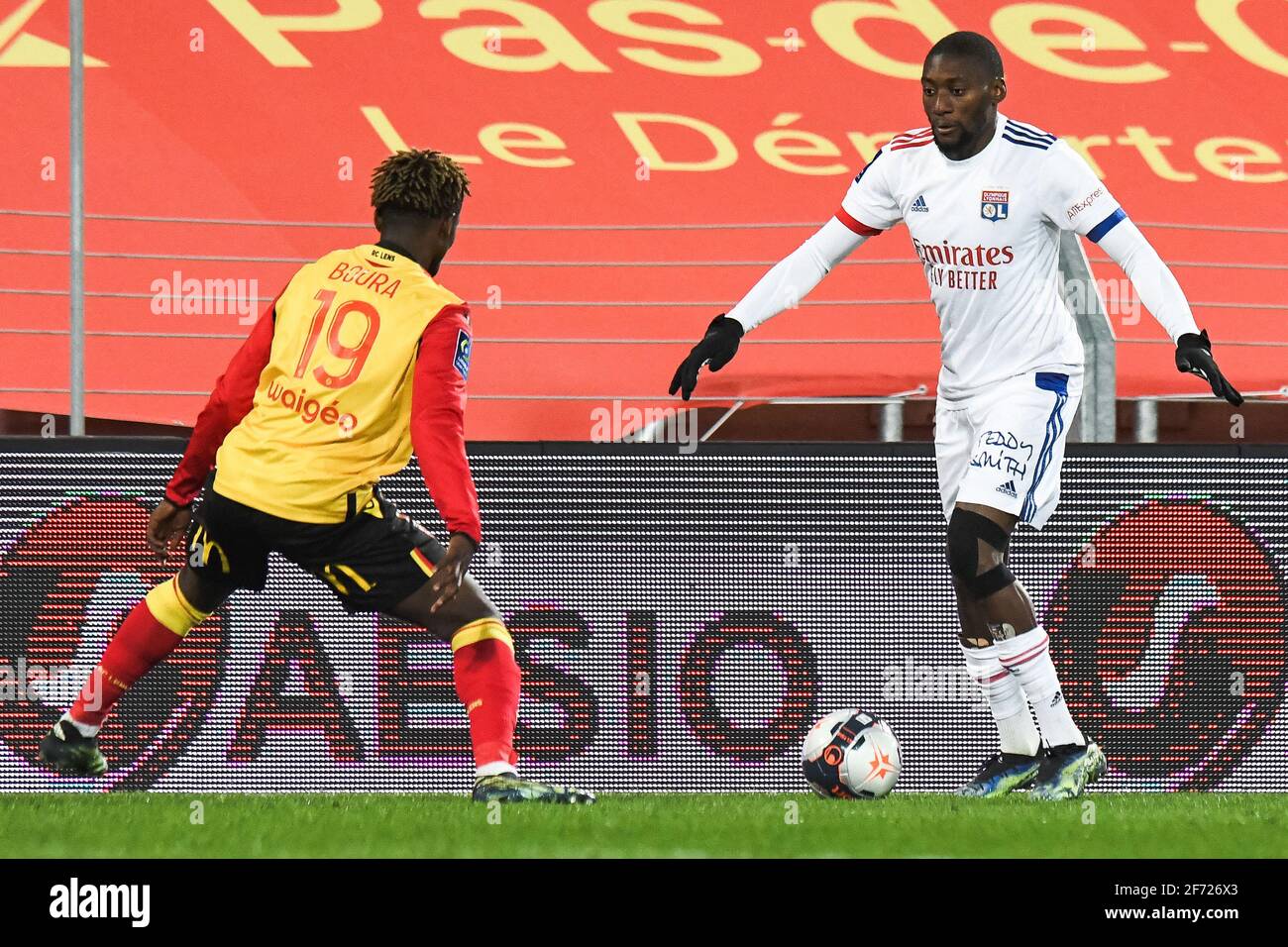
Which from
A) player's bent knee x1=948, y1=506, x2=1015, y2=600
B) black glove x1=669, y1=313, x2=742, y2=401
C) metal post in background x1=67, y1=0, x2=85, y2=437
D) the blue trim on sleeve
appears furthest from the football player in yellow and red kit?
the blue trim on sleeve

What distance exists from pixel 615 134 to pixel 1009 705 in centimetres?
1023

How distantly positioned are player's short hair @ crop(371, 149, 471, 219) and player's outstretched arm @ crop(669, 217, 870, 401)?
76 centimetres

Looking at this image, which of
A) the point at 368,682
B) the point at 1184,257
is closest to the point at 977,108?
the point at 368,682

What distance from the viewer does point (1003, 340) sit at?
5.10 metres

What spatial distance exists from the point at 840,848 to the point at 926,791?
1.44 metres

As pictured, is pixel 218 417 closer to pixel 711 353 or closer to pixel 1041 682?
pixel 711 353

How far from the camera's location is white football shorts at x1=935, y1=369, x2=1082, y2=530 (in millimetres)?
4996

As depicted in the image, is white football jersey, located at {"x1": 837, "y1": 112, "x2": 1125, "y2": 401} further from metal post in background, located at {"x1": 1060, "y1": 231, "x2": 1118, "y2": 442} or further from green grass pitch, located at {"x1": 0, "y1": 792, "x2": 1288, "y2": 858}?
green grass pitch, located at {"x1": 0, "y1": 792, "x2": 1288, "y2": 858}

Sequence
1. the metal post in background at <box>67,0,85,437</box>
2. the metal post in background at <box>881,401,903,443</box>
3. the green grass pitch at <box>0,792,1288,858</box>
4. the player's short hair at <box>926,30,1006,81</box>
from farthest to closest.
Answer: the metal post in background at <box>881,401,903,443</box>
the metal post in background at <box>67,0,85,437</box>
the player's short hair at <box>926,30,1006,81</box>
the green grass pitch at <box>0,792,1288,858</box>

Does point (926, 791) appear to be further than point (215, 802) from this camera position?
Yes

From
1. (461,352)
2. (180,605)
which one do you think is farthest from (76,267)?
(461,352)

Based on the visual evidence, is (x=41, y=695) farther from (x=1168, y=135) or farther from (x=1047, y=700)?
(x=1168, y=135)
